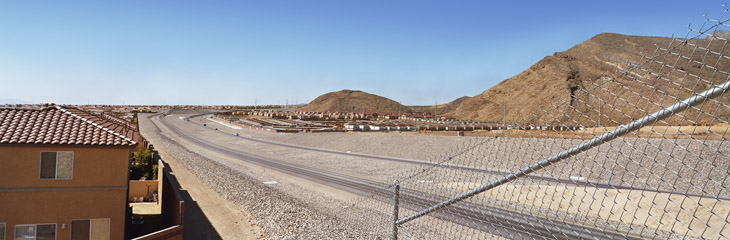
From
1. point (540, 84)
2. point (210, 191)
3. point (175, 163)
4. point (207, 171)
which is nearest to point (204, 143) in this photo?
point (175, 163)

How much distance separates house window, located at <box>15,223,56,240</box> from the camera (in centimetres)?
1356

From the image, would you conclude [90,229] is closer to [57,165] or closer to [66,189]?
[66,189]

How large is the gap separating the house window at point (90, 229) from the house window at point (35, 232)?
1.97ft

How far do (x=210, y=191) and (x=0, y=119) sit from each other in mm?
12977

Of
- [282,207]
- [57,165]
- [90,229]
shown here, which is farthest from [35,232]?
[282,207]

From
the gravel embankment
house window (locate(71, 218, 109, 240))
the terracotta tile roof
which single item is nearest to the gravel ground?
the gravel embankment

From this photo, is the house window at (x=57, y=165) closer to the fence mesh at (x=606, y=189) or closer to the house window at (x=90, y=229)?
the house window at (x=90, y=229)

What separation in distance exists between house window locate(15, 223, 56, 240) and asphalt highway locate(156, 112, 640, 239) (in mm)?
10937

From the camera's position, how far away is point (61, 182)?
45.8ft

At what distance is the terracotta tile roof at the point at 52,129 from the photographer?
14.1 m

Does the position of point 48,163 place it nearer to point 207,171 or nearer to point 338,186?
point 338,186

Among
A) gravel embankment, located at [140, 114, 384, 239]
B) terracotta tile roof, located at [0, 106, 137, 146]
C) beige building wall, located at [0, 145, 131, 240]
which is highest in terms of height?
terracotta tile roof, located at [0, 106, 137, 146]

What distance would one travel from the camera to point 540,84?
13238 centimetres

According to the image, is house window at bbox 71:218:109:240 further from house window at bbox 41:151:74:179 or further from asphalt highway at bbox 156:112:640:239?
asphalt highway at bbox 156:112:640:239
